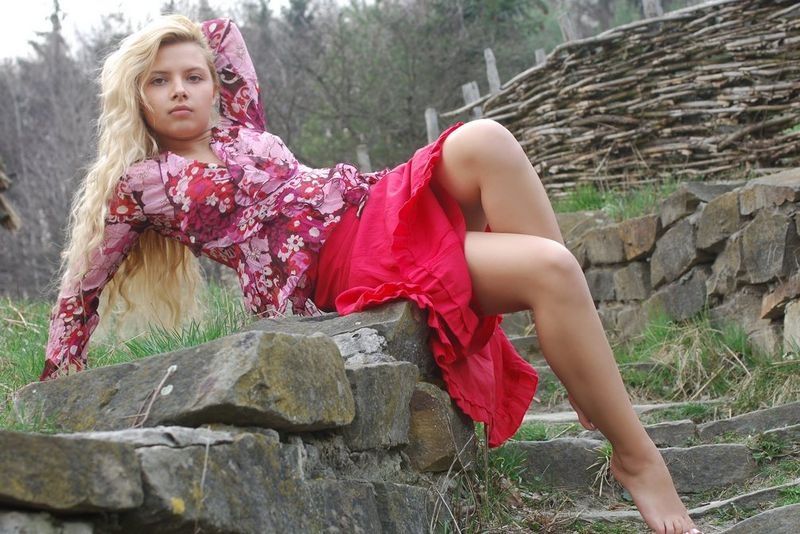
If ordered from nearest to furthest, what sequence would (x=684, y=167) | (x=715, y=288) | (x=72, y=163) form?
1. (x=715, y=288)
2. (x=684, y=167)
3. (x=72, y=163)

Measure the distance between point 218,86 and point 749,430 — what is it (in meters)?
1.88

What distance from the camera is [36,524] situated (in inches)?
42.5

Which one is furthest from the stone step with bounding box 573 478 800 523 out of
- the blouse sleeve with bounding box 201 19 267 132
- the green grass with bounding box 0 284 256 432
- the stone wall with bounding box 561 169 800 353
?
the blouse sleeve with bounding box 201 19 267 132

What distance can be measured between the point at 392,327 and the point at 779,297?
85.8 inches

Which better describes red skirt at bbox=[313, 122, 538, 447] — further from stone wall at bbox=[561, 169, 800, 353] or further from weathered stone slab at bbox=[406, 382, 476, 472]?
stone wall at bbox=[561, 169, 800, 353]

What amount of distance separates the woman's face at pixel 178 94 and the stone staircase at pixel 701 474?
1.19 m

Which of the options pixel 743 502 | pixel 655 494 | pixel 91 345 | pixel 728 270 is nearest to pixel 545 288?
pixel 655 494

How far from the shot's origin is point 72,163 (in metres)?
14.7

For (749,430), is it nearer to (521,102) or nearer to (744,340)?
(744,340)

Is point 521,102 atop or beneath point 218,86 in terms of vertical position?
beneath

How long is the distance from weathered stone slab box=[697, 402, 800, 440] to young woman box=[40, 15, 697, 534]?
0.99m

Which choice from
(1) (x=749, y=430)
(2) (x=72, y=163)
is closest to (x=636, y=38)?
(1) (x=749, y=430)

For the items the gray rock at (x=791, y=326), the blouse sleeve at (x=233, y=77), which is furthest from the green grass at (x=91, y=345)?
the gray rock at (x=791, y=326)

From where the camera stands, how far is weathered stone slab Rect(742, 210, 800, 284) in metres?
3.65
